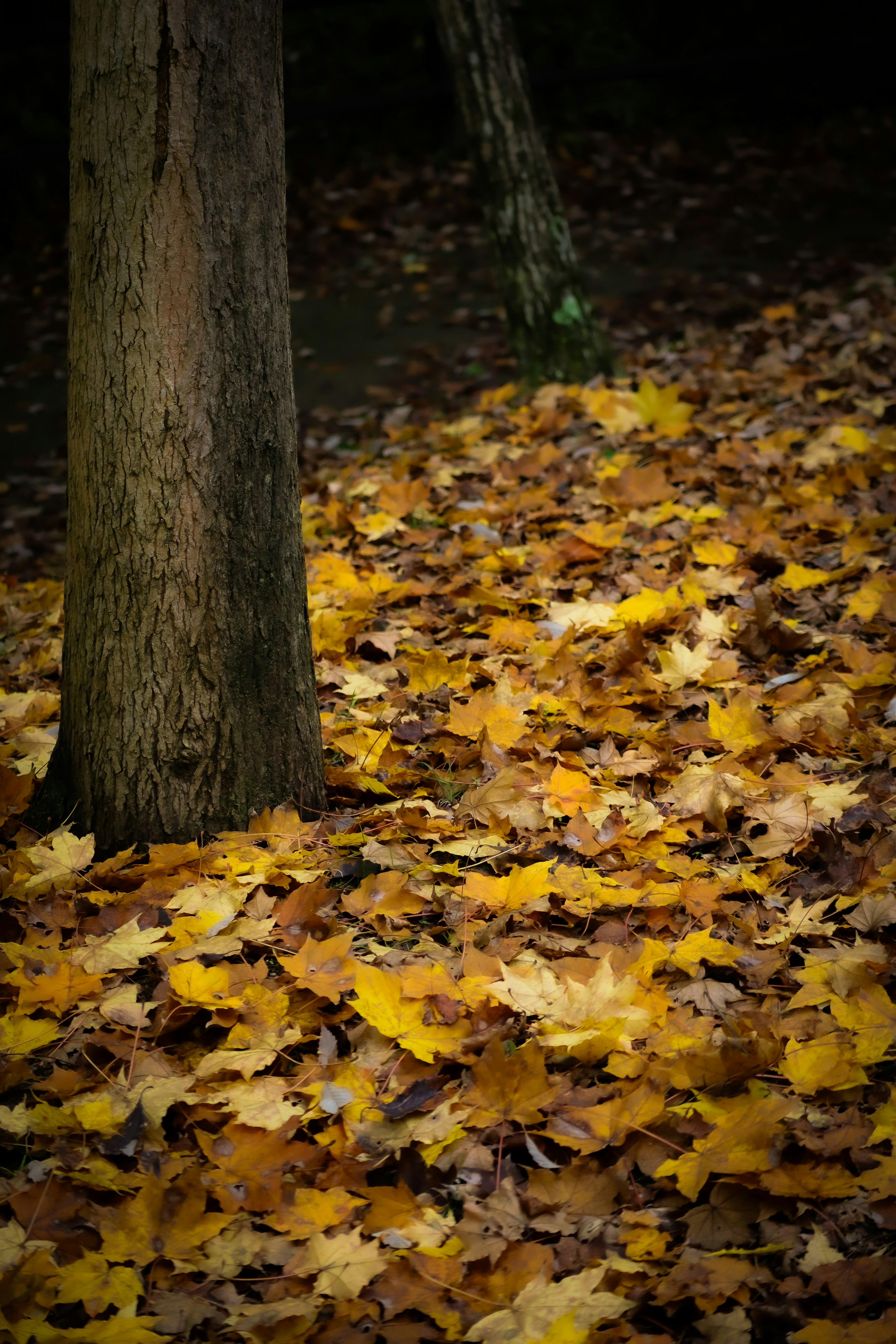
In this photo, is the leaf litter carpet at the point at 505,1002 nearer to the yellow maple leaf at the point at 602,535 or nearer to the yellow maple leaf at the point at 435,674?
the yellow maple leaf at the point at 435,674

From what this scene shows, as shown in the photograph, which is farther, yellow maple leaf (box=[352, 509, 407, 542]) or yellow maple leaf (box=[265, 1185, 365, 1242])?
yellow maple leaf (box=[352, 509, 407, 542])

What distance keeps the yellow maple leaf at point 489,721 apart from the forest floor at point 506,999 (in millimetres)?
15

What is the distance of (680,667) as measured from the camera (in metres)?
2.96

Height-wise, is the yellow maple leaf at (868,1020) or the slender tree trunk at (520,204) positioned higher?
the slender tree trunk at (520,204)

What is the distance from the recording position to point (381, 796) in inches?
104

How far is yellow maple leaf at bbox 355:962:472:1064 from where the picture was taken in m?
1.79

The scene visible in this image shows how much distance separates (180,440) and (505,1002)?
1.35 metres

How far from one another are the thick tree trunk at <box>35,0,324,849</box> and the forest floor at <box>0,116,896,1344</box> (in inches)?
8.2

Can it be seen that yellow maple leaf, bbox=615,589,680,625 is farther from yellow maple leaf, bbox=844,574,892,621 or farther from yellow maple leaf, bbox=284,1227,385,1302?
yellow maple leaf, bbox=284,1227,385,1302

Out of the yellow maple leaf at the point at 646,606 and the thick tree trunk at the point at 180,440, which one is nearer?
the thick tree trunk at the point at 180,440

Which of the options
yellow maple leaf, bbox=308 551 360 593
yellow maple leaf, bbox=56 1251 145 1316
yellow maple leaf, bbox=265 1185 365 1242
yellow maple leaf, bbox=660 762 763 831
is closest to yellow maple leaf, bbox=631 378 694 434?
yellow maple leaf, bbox=308 551 360 593

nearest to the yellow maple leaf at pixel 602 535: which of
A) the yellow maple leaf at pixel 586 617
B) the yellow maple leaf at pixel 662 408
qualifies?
the yellow maple leaf at pixel 586 617

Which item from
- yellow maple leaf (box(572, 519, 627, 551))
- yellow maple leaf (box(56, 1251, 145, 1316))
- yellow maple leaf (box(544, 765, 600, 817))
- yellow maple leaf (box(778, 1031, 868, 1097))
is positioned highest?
yellow maple leaf (box(572, 519, 627, 551))

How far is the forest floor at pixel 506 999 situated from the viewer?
56.9 inches
